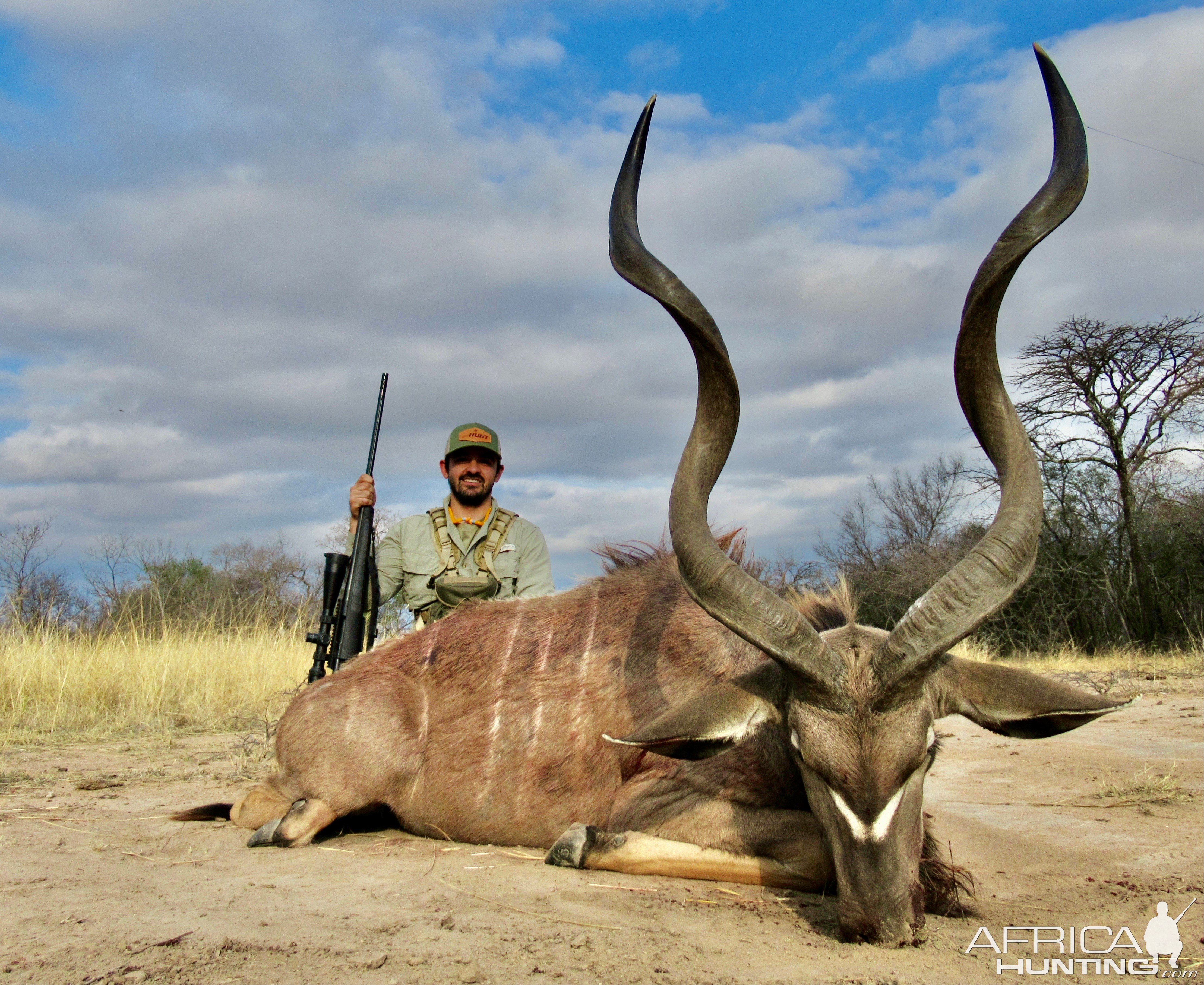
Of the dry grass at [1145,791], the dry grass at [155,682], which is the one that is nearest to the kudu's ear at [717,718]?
the dry grass at [1145,791]

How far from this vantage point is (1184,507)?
18.4m

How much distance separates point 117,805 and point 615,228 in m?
4.29

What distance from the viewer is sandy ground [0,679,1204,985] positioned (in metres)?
2.68

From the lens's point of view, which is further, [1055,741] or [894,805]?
[1055,741]

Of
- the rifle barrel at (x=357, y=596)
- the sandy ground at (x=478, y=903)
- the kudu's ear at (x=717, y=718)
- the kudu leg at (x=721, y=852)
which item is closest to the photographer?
the sandy ground at (x=478, y=903)

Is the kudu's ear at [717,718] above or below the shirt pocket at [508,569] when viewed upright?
below

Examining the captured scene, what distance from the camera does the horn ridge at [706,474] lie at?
10.3 feet

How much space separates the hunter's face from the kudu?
188 centimetres

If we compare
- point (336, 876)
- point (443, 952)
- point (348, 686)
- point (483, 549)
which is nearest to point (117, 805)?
point (348, 686)

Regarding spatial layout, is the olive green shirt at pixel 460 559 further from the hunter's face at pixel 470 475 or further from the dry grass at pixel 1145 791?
the dry grass at pixel 1145 791

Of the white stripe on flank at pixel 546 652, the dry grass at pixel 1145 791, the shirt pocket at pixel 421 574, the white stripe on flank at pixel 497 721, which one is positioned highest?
the shirt pocket at pixel 421 574

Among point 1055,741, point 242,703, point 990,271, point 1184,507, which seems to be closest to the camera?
point 990,271

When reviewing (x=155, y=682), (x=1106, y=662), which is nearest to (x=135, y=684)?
(x=155, y=682)

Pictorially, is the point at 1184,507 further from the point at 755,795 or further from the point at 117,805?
the point at 117,805
